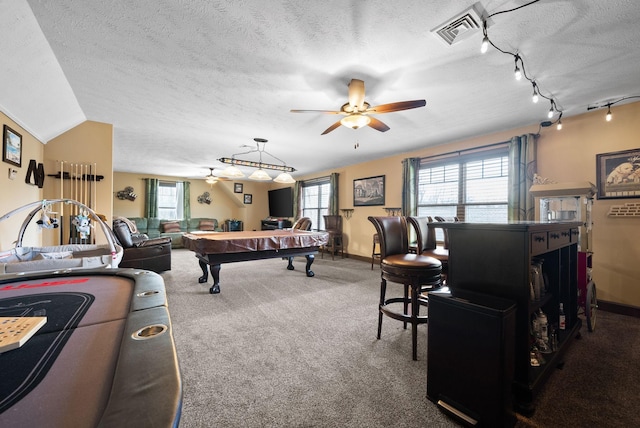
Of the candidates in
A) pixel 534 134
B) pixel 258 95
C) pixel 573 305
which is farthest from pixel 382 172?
pixel 573 305

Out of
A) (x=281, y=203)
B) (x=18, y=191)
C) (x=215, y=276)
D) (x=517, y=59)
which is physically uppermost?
(x=517, y=59)

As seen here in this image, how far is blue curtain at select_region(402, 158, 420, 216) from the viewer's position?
16.2 ft

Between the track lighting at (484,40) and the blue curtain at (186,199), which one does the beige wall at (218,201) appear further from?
the track lighting at (484,40)

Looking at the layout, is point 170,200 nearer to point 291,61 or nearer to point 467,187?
point 291,61

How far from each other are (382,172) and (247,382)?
497cm

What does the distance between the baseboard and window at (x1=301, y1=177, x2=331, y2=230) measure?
5609 mm

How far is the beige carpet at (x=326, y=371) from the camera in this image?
4.53 feet

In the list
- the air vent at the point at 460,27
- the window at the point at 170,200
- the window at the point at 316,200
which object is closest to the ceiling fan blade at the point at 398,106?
the air vent at the point at 460,27

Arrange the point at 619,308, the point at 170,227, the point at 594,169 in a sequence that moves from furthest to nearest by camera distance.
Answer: the point at 170,227 → the point at 594,169 → the point at 619,308

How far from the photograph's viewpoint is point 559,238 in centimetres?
176

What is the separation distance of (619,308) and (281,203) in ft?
27.4

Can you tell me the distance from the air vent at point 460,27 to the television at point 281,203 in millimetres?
7401

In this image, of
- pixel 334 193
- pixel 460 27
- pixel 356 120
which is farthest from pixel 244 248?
pixel 334 193

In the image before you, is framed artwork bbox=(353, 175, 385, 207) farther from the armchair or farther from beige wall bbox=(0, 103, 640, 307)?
the armchair
